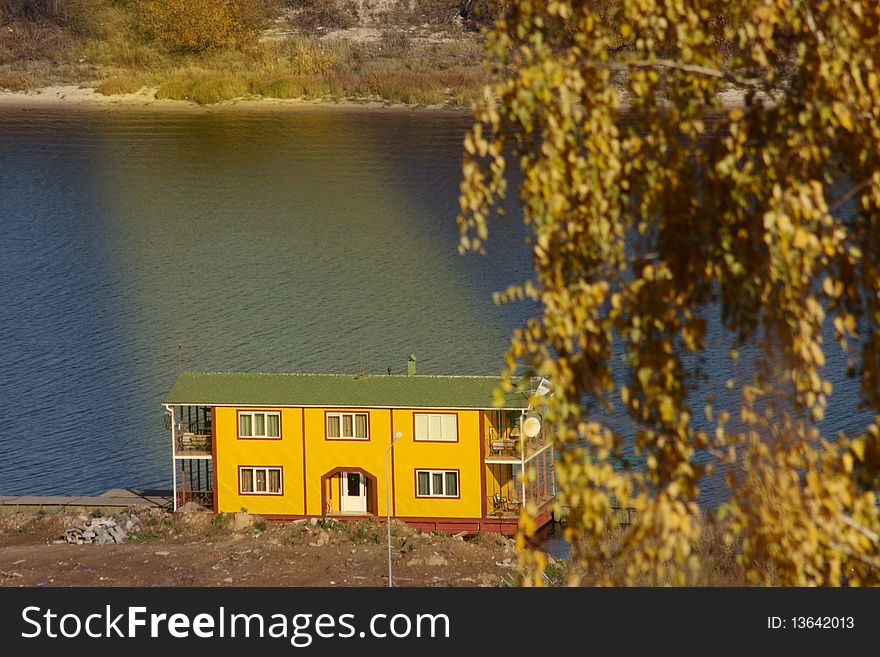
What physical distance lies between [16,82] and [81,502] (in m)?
77.5

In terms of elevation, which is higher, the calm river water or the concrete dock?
the calm river water

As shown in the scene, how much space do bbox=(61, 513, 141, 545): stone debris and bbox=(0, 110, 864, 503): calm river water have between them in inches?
112

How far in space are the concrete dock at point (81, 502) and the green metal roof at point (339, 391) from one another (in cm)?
308

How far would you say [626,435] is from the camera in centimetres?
4469

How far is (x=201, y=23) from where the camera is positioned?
11850cm

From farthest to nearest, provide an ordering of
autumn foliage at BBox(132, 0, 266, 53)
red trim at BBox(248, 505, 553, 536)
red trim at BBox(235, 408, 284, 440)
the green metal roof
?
autumn foliage at BBox(132, 0, 266, 53), red trim at BBox(235, 408, 284, 440), the green metal roof, red trim at BBox(248, 505, 553, 536)

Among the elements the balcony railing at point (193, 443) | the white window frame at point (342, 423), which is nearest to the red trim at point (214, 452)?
the balcony railing at point (193, 443)

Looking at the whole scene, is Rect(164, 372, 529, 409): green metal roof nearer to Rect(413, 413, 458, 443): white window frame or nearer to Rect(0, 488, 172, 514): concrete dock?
Rect(413, 413, 458, 443): white window frame

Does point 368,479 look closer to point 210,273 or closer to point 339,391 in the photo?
point 339,391

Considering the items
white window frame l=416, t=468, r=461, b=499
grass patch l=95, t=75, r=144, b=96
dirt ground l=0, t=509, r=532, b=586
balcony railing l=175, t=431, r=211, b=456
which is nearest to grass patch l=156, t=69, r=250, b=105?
grass patch l=95, t=75, r=144, b=96

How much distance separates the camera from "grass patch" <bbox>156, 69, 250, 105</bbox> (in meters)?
116

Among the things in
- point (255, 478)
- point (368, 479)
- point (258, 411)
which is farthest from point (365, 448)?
point (255, 478)

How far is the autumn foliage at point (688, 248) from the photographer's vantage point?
11.2m
